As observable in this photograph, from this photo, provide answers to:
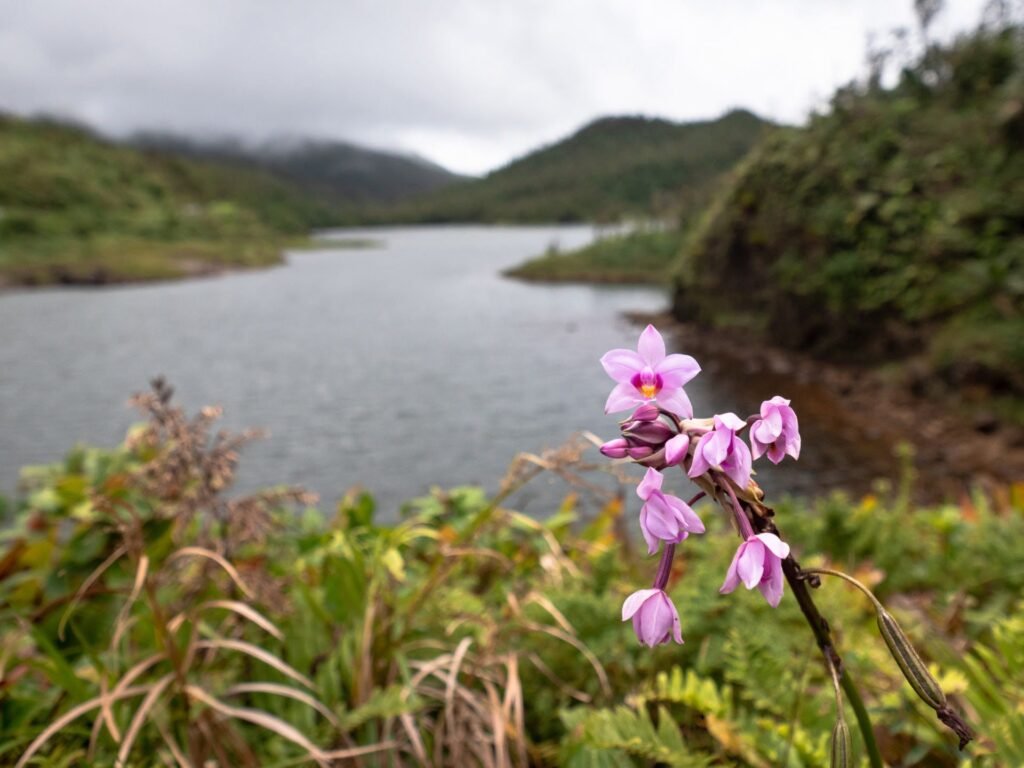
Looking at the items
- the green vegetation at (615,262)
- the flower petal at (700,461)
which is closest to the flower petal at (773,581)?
the flower petal at (700,461)

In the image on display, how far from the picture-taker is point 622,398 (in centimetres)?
60

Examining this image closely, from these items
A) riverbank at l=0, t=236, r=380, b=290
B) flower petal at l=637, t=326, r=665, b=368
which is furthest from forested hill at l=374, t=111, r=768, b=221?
flower petal at l=637, t=326, r=665, b=368

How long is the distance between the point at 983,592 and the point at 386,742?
225 cm

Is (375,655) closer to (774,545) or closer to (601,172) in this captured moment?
(774,545)

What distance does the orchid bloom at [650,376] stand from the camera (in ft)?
1.98

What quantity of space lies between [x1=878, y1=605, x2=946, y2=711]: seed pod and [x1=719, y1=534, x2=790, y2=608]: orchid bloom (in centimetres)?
8

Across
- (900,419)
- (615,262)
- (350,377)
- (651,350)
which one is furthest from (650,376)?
(615,262)

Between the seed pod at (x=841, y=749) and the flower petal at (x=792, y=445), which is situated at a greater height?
the flower petal at (x=792, y=445)

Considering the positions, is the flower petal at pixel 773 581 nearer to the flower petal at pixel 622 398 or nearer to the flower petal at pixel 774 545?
the flower petal at pixel 774 545

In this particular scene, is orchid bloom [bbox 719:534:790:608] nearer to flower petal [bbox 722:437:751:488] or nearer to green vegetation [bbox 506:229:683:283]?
flower petal [bbox 722:437:751:488]

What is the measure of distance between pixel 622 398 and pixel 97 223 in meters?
67.5

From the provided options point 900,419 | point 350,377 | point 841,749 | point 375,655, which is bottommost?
point 350,377

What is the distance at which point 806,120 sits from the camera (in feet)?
62.2

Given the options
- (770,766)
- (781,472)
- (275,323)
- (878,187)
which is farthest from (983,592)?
(275,323)
